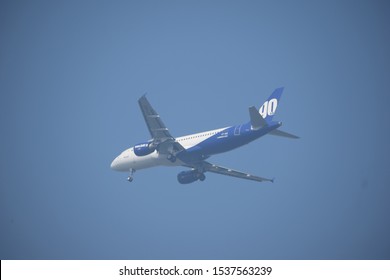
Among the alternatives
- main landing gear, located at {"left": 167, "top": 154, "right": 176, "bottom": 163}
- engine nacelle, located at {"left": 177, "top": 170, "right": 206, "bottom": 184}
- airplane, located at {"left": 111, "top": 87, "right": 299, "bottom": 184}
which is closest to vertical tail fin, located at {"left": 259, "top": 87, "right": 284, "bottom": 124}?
airplane, located at {"left": 111, "top": 87, "right": 299, "bottom": 184}

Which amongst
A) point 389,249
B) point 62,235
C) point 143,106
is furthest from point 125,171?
point 389,249

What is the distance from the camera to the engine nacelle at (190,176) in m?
57.8

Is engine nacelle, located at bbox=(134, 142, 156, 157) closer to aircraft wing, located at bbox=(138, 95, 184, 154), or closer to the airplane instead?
the airplane

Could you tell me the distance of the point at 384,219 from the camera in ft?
266

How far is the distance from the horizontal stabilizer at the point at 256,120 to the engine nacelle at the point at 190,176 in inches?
453

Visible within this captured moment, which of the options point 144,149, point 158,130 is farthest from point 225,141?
point 144,149

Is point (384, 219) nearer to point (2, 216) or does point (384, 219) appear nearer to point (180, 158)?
point (180, 158)

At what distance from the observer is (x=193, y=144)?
5312 centimetres

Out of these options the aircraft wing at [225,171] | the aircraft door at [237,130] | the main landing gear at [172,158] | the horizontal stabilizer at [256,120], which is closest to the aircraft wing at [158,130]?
the main landing gear at [172,158]

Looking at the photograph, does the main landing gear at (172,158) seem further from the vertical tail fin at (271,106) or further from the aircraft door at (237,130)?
the vertical tail fin at (271,106)

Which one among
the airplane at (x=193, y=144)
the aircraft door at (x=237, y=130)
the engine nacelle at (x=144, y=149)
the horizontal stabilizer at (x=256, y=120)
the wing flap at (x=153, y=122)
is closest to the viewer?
the horizontal stabilizer at (x=256, y=120)

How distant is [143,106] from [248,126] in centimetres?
853

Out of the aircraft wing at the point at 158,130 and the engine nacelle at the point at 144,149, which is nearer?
the aircraft wing at the point at 158,130

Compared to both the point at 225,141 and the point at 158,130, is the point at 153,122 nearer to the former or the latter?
the point at 158,130
